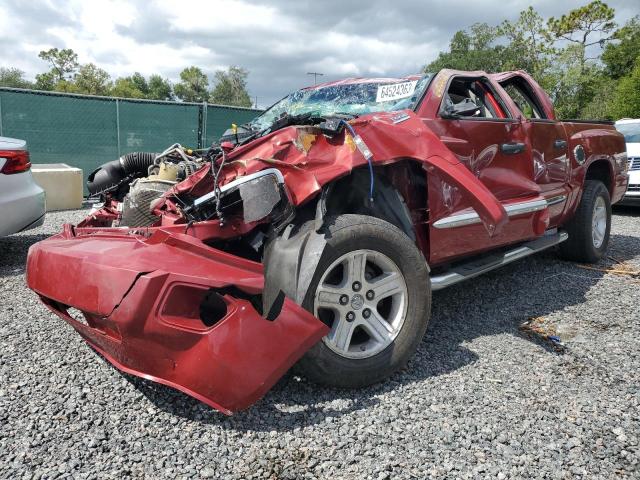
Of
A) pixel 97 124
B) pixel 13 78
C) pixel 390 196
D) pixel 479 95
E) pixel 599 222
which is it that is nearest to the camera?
pixel 390 196

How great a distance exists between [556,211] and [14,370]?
4.49 metres

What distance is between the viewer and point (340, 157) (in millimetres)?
2805

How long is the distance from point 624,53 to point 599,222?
35.6 metres

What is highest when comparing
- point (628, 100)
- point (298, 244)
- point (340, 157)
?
point (628, 100)

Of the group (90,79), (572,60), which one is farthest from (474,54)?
(90,79)

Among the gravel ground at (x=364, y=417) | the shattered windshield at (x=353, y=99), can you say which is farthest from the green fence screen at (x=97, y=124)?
the gravel ground at (x=364, y=417)

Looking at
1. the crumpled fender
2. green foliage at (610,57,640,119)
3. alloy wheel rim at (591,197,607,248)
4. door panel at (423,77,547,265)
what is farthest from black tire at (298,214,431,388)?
green foliage at (610,57,640,119)

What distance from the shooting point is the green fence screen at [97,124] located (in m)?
9.60

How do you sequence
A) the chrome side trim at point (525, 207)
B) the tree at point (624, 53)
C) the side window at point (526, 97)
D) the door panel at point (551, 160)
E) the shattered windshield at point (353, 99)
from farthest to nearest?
the tree at point (624, 53)
the side window at point (526, 97)
the door panel at point (551, 160)
the chrome side trim at point (525, 207)
the shattered windshield at point (353, 99)

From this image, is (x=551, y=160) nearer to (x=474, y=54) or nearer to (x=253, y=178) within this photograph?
(x=253, y=178)

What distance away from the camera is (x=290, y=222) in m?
2.74

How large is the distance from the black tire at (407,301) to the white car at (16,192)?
3627mm

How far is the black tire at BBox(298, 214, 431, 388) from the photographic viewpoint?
2.61m

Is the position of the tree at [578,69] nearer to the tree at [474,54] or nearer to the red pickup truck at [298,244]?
the tree at [474,54]
